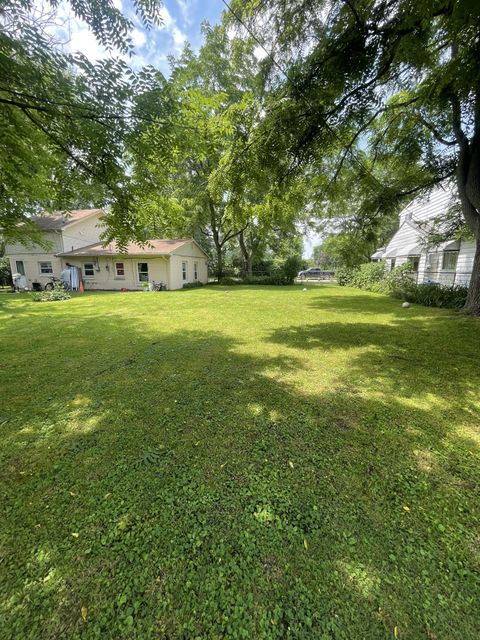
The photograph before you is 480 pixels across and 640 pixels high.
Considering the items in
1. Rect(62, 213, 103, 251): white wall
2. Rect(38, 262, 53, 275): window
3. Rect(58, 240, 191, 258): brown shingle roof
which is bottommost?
Rect(38, 262, 53, 275): window

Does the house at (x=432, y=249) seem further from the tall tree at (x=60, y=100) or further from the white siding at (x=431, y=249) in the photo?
the tall tree at (x=60, y=100)

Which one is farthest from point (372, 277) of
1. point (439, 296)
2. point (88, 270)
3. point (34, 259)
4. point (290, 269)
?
point (34, 259)

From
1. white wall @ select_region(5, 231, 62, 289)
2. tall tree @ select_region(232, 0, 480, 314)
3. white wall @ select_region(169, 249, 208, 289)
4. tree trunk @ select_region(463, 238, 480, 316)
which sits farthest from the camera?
white wall @ select_region(5, 231, 62, 289)

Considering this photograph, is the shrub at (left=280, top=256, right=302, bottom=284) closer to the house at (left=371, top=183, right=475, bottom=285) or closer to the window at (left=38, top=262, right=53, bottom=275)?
the house at (left=371, top=183, right=475, bottom=285)

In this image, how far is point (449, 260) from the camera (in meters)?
13.2

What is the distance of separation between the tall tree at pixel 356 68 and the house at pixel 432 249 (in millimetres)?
4982

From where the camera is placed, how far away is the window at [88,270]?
18266mm

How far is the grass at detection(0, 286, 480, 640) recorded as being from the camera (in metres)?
1.31

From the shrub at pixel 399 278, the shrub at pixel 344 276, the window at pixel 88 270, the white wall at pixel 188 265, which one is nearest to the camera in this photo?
the shrub at pixel 399 278

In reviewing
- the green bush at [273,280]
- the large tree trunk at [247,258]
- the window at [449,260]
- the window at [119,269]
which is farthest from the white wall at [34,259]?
the window at [449,260]

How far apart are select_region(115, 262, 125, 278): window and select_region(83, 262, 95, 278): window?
1731 millimetres

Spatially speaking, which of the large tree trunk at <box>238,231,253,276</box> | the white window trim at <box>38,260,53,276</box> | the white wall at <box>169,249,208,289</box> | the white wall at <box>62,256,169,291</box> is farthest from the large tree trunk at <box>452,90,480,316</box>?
the white window trim at <box>38,260,53,276</box>

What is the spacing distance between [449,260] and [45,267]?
23850 millimetres

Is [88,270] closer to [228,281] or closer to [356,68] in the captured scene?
[228,281]
